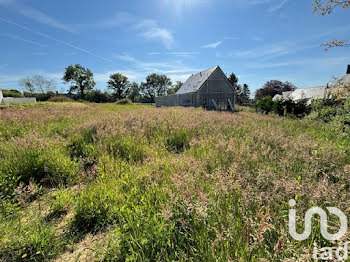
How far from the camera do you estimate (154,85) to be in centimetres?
8200

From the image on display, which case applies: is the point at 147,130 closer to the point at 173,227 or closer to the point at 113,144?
the point at 113,144

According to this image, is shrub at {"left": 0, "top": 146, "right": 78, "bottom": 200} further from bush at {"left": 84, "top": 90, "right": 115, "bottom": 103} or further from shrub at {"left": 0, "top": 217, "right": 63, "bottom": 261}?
bush at {"left": 84, "top": 90, "right": 115, "bottom": 103}

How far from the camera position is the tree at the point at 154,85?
266 feet

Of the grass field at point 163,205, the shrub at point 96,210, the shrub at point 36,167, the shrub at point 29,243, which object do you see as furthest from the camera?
the shrub at point 36,167

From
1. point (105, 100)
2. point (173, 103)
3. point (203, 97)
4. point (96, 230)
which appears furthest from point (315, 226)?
point (105, 100)

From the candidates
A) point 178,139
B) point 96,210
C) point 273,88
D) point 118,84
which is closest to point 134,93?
point 118,84

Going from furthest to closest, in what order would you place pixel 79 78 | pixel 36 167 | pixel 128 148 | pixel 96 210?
pixel 79 78 → pixel 128 148 → pixel 36 167 → pixel 96 210

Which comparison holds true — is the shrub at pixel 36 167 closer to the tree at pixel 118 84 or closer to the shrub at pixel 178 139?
the shrub at pixel 178 139

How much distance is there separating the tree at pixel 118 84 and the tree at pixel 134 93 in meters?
2.54

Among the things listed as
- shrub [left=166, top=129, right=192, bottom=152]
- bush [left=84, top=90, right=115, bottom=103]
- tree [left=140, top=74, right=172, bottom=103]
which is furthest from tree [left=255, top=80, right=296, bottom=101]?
shrub [left=166, top=129, right=192, bottom=152]

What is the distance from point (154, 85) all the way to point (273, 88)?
56.8 metres

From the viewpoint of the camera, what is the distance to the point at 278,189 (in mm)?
1855

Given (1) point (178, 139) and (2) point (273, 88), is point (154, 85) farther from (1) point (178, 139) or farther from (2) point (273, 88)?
(1) point (178, 139)

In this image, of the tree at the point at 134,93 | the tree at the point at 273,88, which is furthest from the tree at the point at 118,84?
the tree at the point at 273,88
